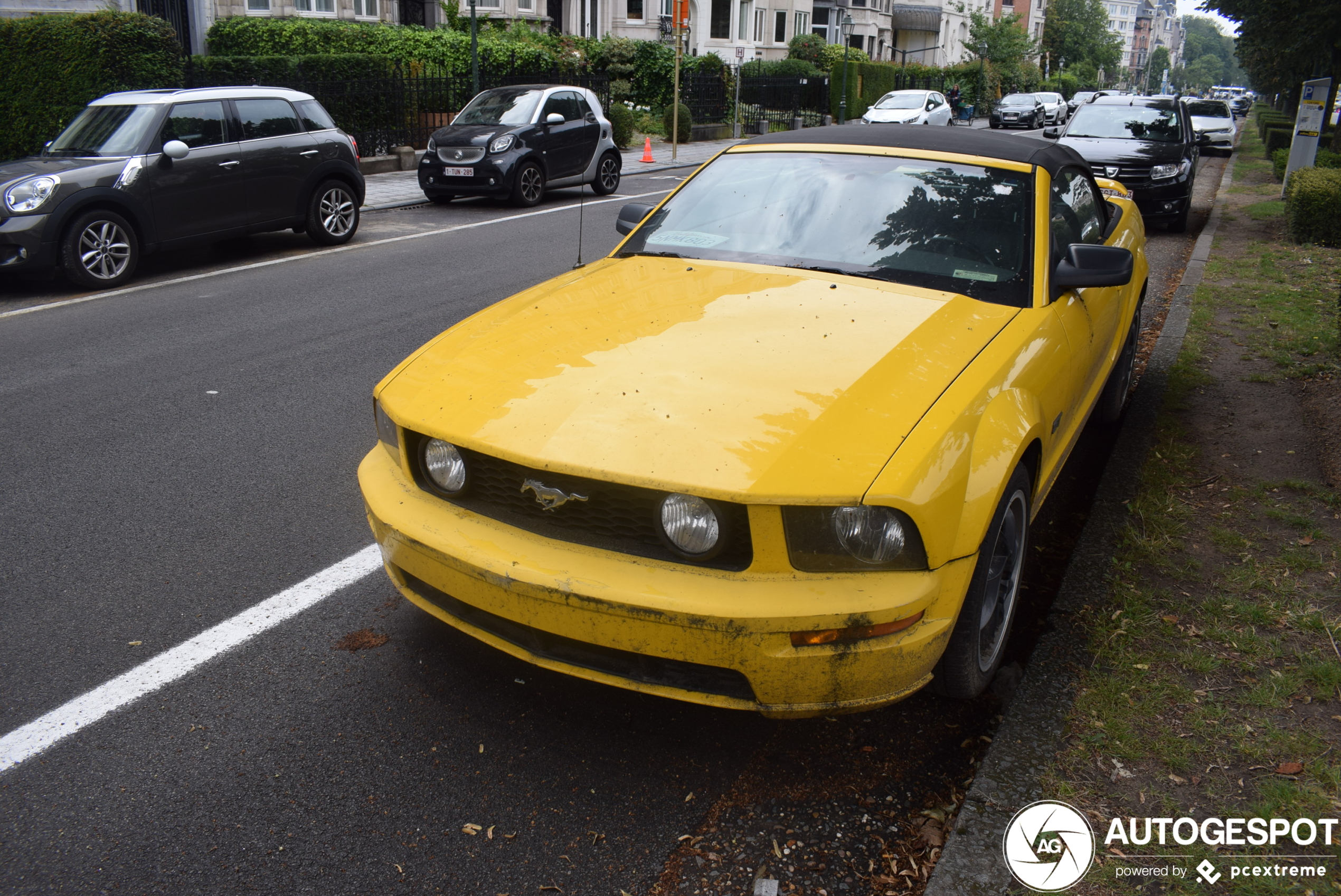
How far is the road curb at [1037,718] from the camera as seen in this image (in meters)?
2.47

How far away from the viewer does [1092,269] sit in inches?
145

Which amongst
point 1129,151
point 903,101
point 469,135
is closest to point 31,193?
point 469,135

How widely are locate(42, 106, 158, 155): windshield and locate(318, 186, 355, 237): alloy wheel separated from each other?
6.76ft

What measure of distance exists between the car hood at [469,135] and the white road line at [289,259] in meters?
1.25

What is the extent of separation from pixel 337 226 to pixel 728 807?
415 inches

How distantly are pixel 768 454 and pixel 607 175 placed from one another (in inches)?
604

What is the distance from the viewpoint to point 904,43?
76.9 m

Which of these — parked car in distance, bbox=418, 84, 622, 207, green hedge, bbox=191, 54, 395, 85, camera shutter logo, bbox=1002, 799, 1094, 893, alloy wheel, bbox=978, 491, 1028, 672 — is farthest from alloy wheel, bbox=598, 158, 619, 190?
Result: camera shutter logo, bbox=1002, 799, 1094, 893

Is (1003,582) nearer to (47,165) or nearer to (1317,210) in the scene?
(47,165)

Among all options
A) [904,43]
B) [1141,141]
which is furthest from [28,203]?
[904,43]

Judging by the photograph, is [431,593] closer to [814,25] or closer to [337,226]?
[337,226]

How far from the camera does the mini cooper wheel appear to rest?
55.4ft

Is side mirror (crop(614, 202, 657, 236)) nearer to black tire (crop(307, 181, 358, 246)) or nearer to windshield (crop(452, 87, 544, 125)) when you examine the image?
black tire (crop(307, 181, 358, 246))

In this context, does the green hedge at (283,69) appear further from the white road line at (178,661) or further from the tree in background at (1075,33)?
the tree in background at (1075,33)
